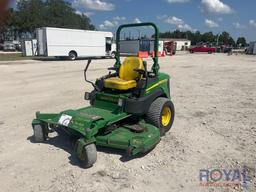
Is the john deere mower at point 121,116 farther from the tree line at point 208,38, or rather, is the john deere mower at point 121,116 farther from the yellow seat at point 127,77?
the tree line at point 208,38

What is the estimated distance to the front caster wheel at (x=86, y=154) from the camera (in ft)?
11.8

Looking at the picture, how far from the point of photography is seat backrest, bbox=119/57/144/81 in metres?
4.94

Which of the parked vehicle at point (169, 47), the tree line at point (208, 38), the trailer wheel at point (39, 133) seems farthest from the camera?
the tree line at point (208, 38)

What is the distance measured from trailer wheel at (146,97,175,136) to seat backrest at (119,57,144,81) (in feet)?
2.17

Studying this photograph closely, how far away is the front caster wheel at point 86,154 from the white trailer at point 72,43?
64.1ft

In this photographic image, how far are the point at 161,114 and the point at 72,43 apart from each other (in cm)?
2021

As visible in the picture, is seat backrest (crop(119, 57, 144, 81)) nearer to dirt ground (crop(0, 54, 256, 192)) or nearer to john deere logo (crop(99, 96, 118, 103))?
john deere logo (crop(99, 96, 118, 103))

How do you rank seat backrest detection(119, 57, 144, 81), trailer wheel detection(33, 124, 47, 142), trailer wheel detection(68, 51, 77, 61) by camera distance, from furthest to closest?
trailer wheel detection(68, 51, 77, 61) → seat backrest detection(119, 57, 144, 81) → trailer wheel detection(33, 124, 47, 142)

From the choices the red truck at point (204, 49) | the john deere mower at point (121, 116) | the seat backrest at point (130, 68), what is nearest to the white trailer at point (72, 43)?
the john deere mower at point (121, 116)

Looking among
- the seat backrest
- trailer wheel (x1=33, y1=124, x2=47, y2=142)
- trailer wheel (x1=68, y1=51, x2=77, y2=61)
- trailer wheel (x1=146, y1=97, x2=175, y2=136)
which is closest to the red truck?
trailer wheel (x1=68, y1=51, x2=77, y2=61)

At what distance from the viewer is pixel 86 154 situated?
3.59 metres

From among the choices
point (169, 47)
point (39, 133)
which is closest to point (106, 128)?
point (39, 133)

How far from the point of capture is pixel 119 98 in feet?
14.5

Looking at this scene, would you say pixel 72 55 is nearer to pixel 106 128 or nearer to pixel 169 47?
pixel 169 47
